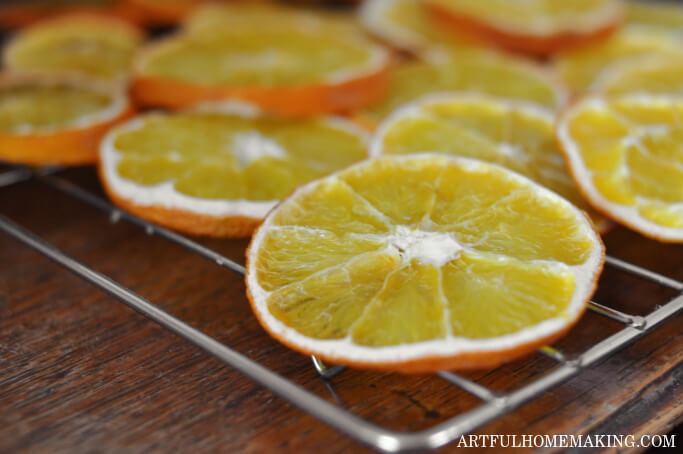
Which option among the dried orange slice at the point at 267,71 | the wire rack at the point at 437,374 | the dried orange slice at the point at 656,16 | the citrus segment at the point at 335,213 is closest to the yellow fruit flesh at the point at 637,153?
the wire rack at the point at 437,374

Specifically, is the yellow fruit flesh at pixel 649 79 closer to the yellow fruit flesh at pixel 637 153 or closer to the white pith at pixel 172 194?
the yellow fruit flesh at pixel 637 153

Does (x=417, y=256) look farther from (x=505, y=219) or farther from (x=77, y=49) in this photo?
(x=77, y=49)

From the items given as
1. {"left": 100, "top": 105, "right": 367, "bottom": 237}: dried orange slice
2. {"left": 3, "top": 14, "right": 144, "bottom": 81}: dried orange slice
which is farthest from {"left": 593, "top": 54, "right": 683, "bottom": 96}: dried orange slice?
{"left": 3, "top": 14, "right": 144, "bottom": 81}: dried orange slice

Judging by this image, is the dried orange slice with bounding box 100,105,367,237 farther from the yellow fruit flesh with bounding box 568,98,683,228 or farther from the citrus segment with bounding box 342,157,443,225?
the yellow fruit flesh with bounding box 568,98,683,228

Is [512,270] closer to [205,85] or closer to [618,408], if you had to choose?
[618,408]

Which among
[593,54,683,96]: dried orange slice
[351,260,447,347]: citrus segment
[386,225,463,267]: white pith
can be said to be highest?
[593,54,683,96]: dried orange slice

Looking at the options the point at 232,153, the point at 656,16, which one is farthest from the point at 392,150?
the point at 656,16
